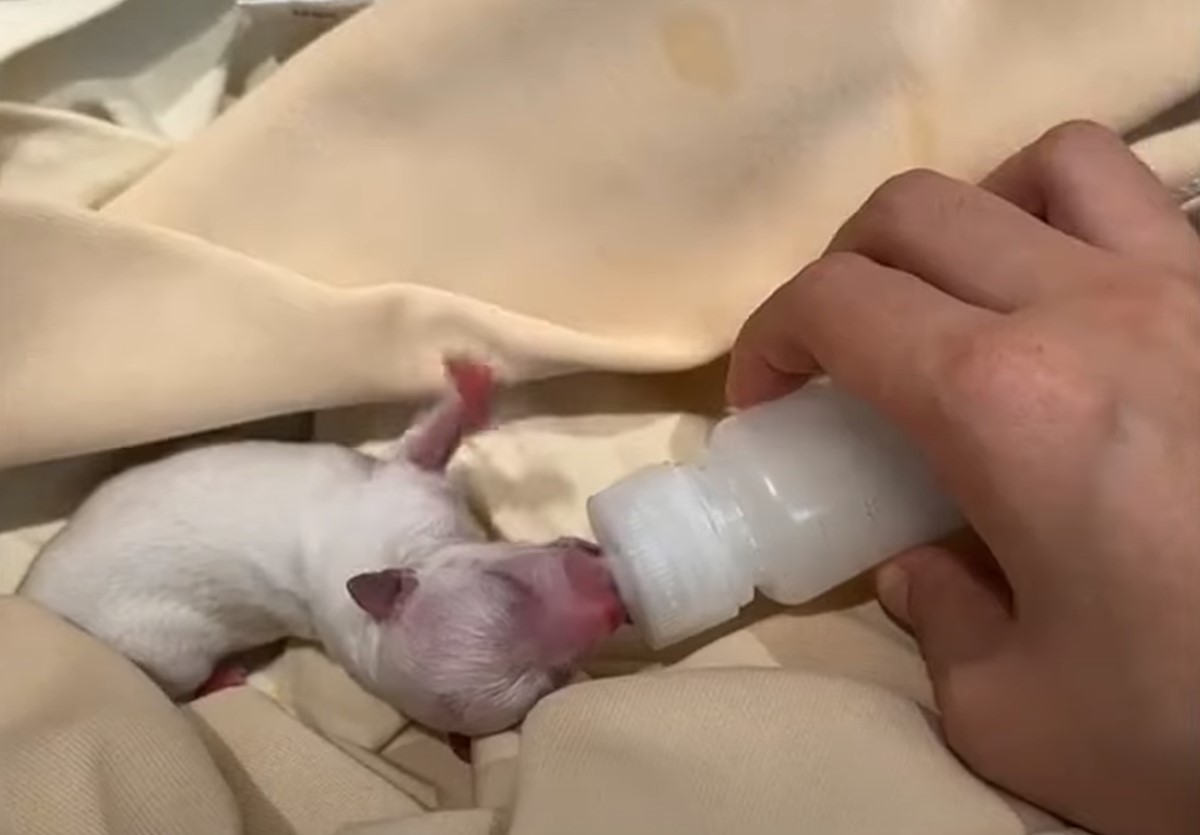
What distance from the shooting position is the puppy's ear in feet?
2.75

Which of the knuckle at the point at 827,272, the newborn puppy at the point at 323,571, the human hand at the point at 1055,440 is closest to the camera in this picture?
the human hand at the point at 1055,440

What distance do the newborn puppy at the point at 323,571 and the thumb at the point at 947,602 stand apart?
15 centimetres

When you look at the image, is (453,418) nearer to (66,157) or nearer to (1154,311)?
(66,157)

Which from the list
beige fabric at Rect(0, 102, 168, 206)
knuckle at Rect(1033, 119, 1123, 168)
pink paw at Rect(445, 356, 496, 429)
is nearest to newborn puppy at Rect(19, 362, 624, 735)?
pink paw at Rect(445, 356, 496, 429)

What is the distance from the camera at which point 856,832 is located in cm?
69

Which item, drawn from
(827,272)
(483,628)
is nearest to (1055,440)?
(827,272)

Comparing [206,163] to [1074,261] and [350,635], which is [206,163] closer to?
[350,635]

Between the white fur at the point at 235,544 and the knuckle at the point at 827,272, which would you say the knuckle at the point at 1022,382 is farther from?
the white fur at the point at 235,544

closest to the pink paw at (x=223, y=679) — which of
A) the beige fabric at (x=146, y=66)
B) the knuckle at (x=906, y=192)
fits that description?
the beige fabric at (x=146, y=66)

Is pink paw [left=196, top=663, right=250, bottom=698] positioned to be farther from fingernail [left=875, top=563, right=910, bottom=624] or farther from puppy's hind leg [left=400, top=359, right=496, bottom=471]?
fingernail [left=875, top=563, right=910, bottom=624]

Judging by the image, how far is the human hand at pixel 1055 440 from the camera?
64cm

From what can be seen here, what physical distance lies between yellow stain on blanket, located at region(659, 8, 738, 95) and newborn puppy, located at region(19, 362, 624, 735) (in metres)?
0.17

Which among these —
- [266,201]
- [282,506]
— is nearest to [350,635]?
[282,506]

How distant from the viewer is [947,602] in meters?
0.75
